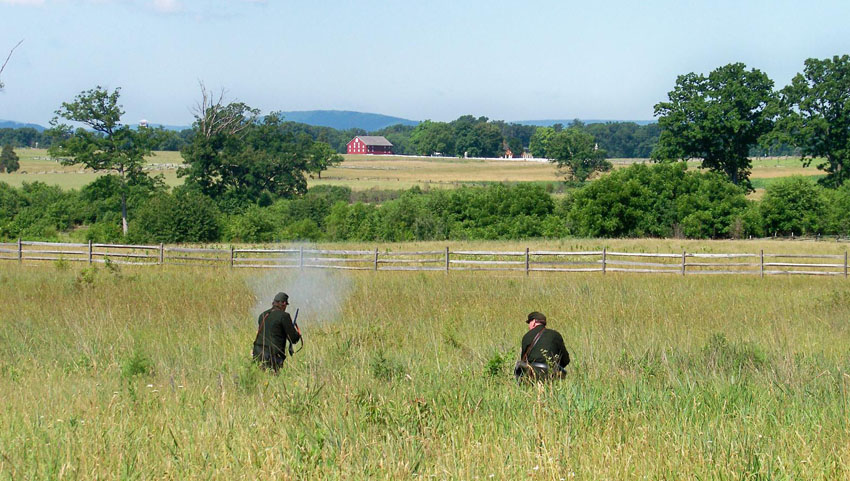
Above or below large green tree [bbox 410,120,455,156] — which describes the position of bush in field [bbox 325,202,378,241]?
below

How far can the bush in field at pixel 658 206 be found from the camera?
163 ft

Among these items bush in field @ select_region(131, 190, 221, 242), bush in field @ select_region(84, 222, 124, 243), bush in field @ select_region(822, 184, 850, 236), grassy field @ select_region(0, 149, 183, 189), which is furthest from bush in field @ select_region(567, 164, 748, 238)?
grassy field @ select_region(0, 149, 183, 189)

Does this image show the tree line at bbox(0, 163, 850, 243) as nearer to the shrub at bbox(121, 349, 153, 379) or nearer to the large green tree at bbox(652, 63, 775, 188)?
the large green tree at bbox(652, 63, 775, 188)

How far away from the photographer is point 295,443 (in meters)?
5.65

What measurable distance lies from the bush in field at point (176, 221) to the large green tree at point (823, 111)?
1542 inches

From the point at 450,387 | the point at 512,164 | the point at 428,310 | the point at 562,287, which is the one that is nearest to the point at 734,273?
the point at 562,287

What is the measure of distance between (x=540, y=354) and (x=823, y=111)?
5837 centimetres

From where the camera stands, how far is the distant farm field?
91062mm

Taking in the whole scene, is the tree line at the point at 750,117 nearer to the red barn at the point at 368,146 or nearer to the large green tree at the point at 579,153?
the large green tree at the point at 579,153

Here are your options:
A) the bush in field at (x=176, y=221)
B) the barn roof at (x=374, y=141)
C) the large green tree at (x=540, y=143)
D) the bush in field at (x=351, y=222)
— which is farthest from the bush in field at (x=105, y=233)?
the barn roof at (x=374, y=141)

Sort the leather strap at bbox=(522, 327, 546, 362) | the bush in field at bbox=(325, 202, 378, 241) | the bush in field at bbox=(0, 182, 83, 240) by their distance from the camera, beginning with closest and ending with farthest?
the leather strap at bbox=(522, 327, 546, 362), the bush in field at bbox=(325, 202, 378, 241), the bush in field at bbox=(0, 182, 83, 240)

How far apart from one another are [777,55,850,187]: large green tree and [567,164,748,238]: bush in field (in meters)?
9.59

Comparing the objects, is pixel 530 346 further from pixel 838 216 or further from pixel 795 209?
pixel 838 216

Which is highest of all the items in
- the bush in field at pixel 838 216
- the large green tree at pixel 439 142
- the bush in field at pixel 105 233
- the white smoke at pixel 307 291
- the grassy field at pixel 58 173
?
the large green tree at pixel 439 142
